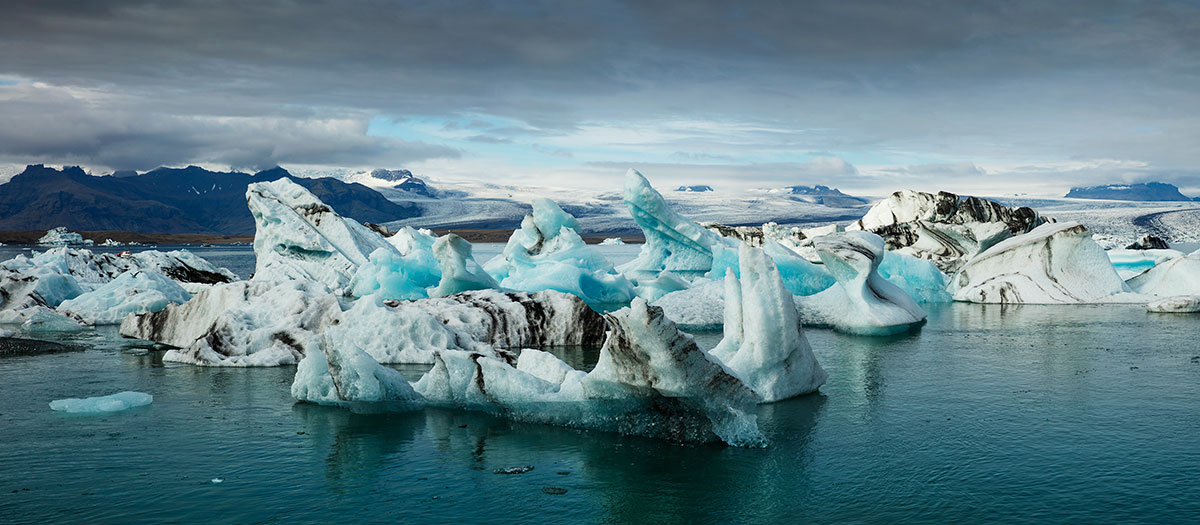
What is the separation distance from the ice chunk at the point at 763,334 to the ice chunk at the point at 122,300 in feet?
50.5

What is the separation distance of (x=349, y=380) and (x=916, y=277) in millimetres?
20335

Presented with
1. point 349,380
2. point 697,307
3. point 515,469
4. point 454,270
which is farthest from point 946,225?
point 515,469

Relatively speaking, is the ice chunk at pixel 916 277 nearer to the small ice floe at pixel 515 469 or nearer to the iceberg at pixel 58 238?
the small ice floe at pixel 515 469

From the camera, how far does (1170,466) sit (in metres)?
7.38

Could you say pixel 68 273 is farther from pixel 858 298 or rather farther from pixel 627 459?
pixel 627 459

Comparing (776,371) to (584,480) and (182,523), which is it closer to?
(584,480)

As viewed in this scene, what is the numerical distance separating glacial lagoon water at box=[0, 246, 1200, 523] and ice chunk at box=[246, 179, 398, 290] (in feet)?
52.1

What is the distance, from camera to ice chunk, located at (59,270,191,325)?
66.8ft

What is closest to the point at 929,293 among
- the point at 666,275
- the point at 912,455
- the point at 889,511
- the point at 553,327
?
the point at 666,275

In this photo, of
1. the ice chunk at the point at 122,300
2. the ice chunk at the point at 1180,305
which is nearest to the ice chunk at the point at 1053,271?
Answer: the ice chunk at the point at 1180,305

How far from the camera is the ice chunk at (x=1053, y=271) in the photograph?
76.3 feet

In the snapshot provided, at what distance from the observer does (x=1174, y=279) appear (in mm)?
24094

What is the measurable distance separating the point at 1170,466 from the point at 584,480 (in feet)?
16.1

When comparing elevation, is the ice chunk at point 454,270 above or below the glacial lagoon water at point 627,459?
above
